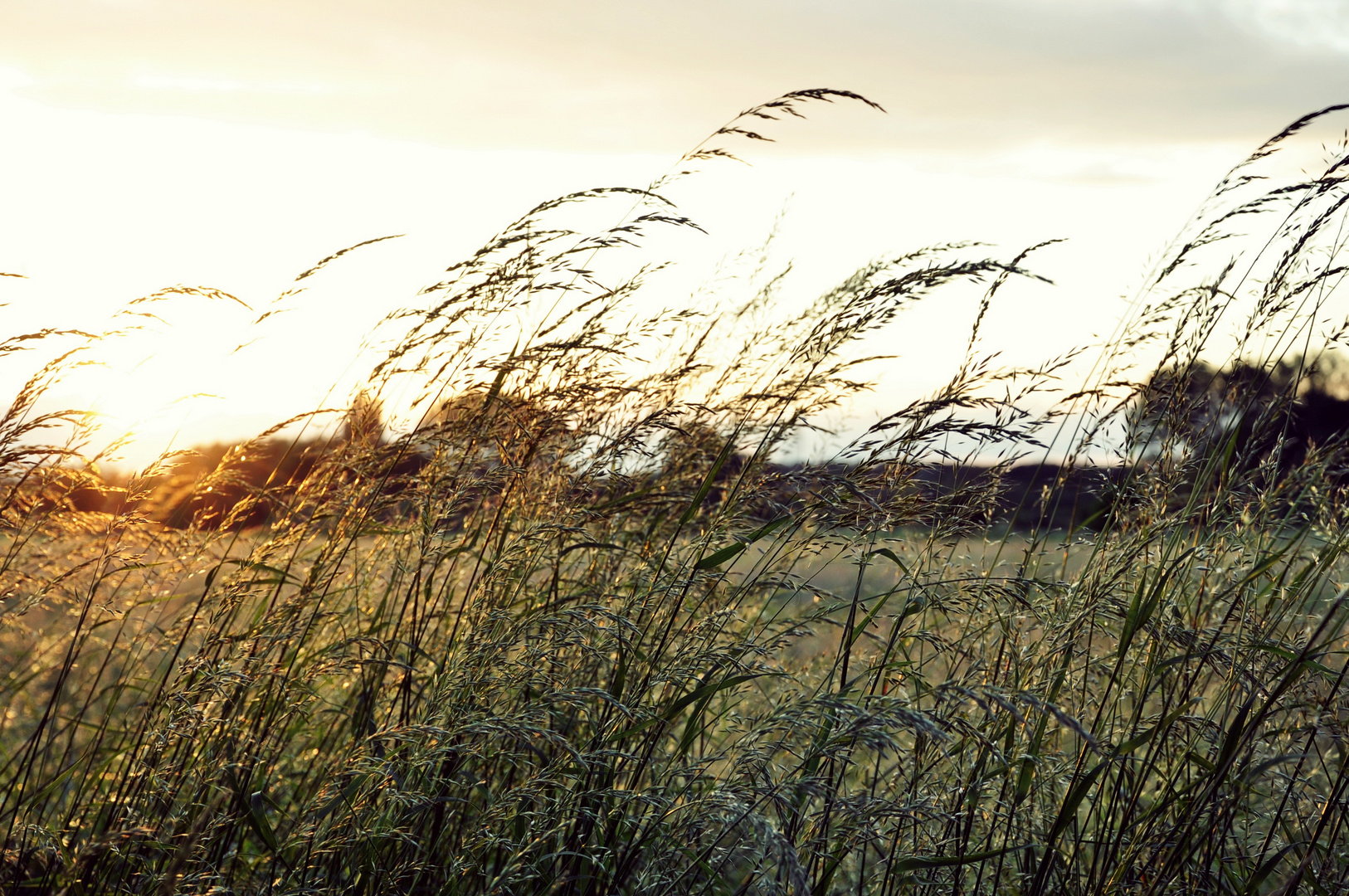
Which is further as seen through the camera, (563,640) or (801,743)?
(801,743)

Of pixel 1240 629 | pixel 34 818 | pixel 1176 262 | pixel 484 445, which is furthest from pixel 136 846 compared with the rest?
pixel 1176 262

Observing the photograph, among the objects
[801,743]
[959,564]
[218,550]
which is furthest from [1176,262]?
[218,550]

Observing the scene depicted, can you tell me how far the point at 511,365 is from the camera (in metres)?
2.50

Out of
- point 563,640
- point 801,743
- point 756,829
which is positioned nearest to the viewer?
point 756,829

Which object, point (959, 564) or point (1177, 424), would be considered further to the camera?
point (959, 564)

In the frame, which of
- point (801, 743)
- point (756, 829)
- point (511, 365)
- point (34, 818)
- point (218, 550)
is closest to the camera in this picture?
point (756, 829)

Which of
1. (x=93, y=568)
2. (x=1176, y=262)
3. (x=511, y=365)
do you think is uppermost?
(x=1176, y=262)

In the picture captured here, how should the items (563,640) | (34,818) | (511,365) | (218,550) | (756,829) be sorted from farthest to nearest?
(218,550)
(511,365)
(34,818)
(563,640)
(756,829)

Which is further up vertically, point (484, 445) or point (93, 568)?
point (484, 445)

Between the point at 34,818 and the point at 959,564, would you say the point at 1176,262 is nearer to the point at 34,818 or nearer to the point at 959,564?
the point at 959,564

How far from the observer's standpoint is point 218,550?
267 centimetres

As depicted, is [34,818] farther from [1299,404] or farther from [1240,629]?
[1299,404]

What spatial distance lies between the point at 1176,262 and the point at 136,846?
9.09 ft

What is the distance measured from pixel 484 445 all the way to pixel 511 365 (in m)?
0.21
